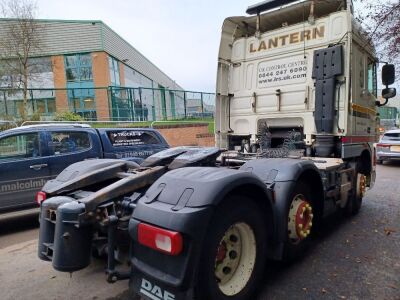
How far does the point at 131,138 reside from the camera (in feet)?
24.0

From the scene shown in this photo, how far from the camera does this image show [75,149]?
639cm

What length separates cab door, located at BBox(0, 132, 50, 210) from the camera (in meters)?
5.44

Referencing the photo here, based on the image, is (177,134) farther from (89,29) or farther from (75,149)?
(89,29)

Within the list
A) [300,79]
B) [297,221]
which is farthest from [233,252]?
[300,79]

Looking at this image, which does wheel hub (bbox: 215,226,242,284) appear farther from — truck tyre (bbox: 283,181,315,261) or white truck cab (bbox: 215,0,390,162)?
white truck cab (bbox: 215,0,390,162)

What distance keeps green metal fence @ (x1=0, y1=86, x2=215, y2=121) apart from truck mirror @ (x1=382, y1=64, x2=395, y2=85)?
11.1m

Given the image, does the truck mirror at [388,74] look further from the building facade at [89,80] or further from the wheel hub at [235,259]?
the building facade at [89,80]

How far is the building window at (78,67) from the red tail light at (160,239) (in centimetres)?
2352

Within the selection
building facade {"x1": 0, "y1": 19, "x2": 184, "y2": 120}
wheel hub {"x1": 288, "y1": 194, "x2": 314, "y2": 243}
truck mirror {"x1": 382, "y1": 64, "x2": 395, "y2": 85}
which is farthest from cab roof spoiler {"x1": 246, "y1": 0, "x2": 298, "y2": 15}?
building facade {"x1": 0, "y1": 19, "x2": 184, "y2": 120}

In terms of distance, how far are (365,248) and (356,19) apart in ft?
11.8

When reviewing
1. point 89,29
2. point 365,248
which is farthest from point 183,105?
point 365,248

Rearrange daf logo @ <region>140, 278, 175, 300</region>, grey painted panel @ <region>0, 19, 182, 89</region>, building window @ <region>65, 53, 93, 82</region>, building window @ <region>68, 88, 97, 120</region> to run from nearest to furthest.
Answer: daf logo @ <region>140, 278, 175, 300</region>
building window @ <region>68, 88, 97, 120</region>
grey painted panel @ <region>0, 19, 182, 89</region>
building window @ <region>65, 53, 93, 82</region>

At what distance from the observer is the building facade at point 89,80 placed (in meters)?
18.3

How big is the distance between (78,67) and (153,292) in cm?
2455
